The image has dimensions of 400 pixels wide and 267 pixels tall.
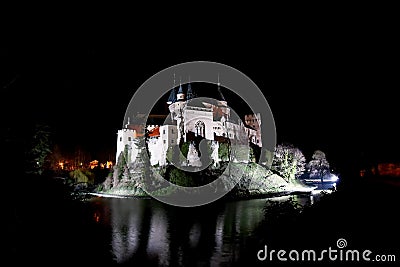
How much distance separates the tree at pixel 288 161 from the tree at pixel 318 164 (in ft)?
4.77

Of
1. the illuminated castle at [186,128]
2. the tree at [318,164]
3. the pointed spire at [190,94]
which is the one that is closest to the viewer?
the illuminated castle at [186,128]

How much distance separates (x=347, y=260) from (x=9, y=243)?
5777mm

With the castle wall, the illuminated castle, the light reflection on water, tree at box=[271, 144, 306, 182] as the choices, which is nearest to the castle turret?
the illuminated castle

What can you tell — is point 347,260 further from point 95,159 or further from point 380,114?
point 95,159

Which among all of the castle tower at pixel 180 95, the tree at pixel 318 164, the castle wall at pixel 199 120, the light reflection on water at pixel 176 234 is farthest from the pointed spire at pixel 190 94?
the light reflection on water at pixel 176 234

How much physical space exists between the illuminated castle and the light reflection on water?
1652 centimetres

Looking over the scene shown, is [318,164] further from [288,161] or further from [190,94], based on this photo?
[190,94]

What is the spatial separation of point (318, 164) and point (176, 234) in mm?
35298

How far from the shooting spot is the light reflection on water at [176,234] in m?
9.70

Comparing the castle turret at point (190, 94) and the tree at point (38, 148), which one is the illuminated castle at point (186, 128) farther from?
the tree at point (38, 148)

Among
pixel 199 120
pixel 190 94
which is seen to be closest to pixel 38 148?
pixel 199 120

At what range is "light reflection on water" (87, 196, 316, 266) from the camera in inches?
382

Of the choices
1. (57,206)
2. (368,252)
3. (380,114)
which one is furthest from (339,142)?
(57,206)

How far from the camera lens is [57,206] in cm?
908
